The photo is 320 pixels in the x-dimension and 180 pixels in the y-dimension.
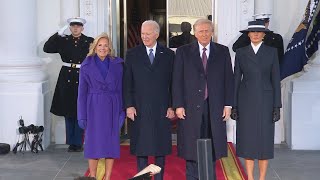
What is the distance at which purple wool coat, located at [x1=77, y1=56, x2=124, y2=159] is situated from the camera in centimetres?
491

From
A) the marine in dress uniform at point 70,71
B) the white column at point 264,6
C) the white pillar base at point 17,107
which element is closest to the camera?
the marine in dress uniform at point 70,71

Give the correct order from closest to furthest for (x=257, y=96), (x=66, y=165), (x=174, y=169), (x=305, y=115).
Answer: (x=257, y=96)
(x=174, y=169)
(x=66, y=165)
(x=305, y=115)

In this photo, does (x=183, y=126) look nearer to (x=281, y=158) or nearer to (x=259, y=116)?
(x=259, y=116)

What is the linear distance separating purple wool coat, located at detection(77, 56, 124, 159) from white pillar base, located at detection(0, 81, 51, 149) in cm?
244

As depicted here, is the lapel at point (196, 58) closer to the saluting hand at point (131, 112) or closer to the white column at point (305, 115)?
the saluting hand at point (131, 112)

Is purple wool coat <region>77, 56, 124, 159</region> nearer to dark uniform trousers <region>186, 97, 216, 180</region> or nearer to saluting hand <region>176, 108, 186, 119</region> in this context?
saluting hand <region>176, 108, 186, 119</region>

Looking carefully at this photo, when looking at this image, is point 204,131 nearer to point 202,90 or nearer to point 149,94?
point 202,90

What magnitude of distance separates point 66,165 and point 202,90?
2.45 m

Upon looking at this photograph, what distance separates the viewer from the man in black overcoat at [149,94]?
4855mm

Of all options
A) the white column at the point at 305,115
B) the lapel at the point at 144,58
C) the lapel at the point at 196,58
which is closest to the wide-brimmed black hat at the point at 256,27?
the lapel at the point at 196,58

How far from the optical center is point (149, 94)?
191 inches

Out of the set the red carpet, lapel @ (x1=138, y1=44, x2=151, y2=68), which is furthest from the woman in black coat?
lapel @ (x1=138, y1=44, x2=151, y2=68)

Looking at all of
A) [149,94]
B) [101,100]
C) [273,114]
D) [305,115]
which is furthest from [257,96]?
[305,115]

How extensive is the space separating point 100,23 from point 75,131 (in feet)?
5.39
